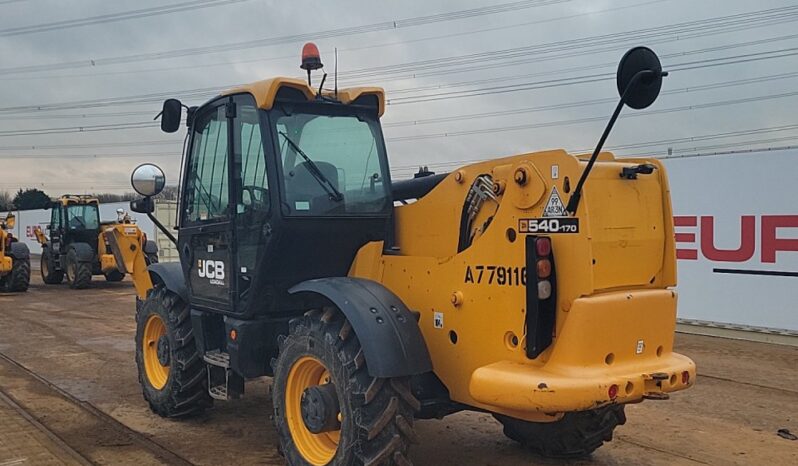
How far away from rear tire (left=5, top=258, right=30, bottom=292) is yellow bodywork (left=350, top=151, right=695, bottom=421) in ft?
57.0

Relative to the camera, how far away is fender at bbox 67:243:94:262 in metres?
19.7

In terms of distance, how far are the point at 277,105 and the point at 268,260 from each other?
1.07m

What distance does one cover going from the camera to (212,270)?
5766 millimetres

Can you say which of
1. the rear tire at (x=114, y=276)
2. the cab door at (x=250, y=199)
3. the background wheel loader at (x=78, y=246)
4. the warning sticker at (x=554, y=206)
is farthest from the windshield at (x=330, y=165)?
the rear tire at (x=114, y=276)

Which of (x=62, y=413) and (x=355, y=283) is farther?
(x=62, y=413)

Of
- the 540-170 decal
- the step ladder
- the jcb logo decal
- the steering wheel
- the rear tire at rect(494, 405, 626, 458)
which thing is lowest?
the rear tire at rect(494, 405, 626, 458)

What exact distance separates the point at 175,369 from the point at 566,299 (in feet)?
12.1

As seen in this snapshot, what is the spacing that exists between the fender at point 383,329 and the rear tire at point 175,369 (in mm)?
2167

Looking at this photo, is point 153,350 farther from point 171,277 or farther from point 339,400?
point 339,400

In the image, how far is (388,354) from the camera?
4129 millimetres

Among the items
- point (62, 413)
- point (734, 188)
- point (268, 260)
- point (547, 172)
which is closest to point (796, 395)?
point (734, 188)

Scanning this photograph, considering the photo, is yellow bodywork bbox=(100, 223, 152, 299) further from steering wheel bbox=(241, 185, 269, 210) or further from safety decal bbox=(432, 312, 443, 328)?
safety decal bbox=(432, 312, 443, 328)

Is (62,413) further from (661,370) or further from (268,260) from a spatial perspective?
(661,370)

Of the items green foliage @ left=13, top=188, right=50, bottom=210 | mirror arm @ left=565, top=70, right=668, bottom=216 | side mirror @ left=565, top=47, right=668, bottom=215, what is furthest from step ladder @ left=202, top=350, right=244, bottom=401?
green foliage @ left=13, top=188, right=50, bottom=210
